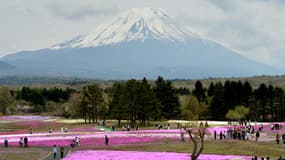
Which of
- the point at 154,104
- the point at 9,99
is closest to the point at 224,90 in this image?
the point at 154,104

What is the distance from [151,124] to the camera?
114938 millimetres

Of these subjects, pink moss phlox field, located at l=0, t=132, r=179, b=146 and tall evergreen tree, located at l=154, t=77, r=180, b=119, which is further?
tall evergreen tree, located at l=154, t=77, r=180, b=119

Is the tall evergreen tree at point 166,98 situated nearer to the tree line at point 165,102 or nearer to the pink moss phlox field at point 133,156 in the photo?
the tree line at point 165,102

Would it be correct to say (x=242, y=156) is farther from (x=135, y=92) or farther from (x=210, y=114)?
(x=210, y=114)

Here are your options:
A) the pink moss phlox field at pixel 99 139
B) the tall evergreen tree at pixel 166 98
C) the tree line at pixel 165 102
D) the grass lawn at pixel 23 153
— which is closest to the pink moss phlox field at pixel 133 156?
the grass lawn at pixel 23 153

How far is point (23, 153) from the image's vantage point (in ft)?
222

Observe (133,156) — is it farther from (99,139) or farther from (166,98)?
(166,98)

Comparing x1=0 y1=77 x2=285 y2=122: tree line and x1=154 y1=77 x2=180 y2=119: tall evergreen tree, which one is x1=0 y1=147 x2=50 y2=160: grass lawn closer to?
x1=0 y1=77 x2=285 y2=122: tree line

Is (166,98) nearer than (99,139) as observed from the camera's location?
No

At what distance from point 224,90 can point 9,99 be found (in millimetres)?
73976

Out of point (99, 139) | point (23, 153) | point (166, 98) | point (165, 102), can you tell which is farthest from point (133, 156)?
point (165, 102)

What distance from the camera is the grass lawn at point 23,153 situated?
63.5m

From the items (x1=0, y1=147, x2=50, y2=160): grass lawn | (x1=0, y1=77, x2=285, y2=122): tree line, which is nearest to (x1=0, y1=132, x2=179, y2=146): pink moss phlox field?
(x1=0, y1=147, x2=50, y2=160): grass lawn

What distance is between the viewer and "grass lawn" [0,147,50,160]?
208 ft
